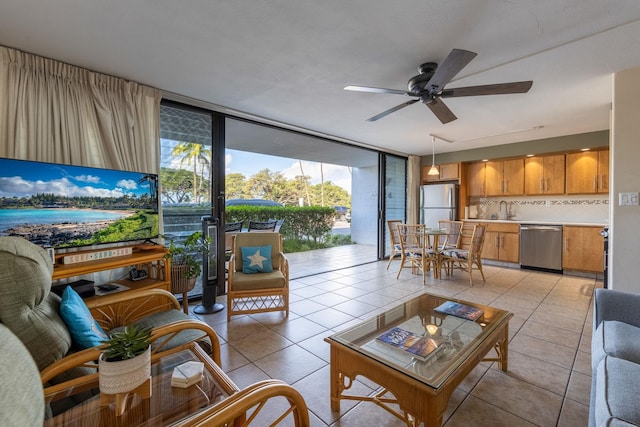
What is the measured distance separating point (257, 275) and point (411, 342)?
5.95ft

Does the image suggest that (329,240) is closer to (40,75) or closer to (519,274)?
(519,274)

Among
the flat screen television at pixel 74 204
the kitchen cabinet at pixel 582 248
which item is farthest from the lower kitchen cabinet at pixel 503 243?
the flat screen television at pixel 74 204

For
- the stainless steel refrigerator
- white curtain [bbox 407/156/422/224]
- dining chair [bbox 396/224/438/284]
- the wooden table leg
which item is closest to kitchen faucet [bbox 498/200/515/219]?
the stainless steel refrigerator

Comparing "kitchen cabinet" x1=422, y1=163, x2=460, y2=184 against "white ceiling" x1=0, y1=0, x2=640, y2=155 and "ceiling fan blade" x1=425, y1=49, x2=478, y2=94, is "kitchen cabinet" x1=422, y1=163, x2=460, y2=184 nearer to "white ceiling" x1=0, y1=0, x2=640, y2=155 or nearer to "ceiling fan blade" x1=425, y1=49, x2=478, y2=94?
"white ceiling" x1=0, y1=0, x2=640, y2=155

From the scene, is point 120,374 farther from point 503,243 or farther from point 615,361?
point 503,243

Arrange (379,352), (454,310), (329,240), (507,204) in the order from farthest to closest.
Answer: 1. (329,240)
2. (507,204)
3. (454,310)
4. (379,352)

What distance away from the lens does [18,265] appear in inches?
Answer: 42.2

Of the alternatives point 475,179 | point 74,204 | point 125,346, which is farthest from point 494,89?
point 475,179

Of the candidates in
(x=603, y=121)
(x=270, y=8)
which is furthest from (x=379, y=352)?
(x=603, y=121)

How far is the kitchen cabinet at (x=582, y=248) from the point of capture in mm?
4363

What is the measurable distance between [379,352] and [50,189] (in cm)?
257

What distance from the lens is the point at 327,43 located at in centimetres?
209

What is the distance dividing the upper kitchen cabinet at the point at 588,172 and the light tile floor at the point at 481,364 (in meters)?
1.63

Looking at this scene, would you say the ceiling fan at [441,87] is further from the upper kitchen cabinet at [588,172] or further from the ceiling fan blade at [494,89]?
the upper kitchen cabinet at [588,172]
